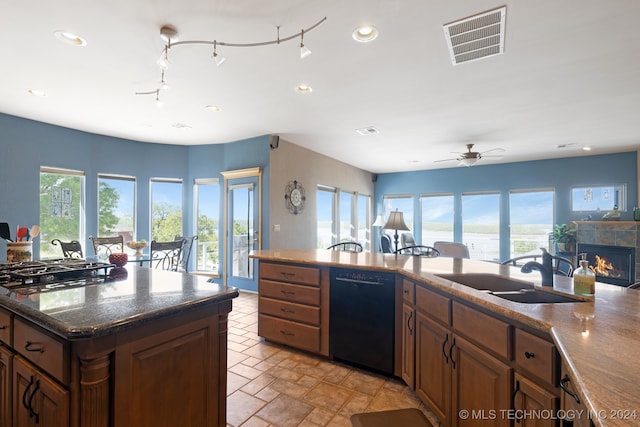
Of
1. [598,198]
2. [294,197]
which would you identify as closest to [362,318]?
[294,197]

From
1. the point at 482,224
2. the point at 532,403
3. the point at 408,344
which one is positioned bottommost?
the point at 408,344

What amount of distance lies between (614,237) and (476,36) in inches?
224

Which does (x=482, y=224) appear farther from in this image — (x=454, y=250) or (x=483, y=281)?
(x=483, y=281)

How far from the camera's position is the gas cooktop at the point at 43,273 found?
1562 mm

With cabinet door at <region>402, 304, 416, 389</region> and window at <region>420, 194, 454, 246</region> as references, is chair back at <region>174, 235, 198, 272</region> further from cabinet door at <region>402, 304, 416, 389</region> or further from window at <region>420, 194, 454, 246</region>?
window at <region>420, 194, 454, 246</region>

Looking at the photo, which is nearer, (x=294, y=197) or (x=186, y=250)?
(x=186, y=250)

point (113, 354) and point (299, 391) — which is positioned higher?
point (113, 354)

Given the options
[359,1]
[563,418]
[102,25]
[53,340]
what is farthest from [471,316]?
[102,25]

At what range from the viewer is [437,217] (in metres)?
7.98

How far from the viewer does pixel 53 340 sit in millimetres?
1082

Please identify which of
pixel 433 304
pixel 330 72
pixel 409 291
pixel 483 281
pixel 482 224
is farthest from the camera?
pixel 482 224

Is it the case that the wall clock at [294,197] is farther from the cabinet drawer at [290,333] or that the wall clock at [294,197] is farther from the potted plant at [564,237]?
the potted plant at [564,237]

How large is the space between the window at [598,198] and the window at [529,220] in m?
0.44

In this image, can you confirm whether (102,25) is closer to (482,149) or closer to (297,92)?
(297,92)
